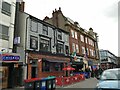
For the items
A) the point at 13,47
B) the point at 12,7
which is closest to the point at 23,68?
the point at 13,47

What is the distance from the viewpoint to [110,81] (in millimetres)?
9172

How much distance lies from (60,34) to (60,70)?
5.97m

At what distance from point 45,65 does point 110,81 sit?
68.0ft

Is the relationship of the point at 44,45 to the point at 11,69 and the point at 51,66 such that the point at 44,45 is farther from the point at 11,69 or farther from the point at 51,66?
the point at 11,69

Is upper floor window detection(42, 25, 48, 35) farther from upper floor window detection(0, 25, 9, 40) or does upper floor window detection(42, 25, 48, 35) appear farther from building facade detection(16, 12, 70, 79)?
upper floor window detection(0, 25, 9, 40)

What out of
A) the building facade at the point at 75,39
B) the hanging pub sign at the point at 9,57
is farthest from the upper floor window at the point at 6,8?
the building facade at the point at 75,39

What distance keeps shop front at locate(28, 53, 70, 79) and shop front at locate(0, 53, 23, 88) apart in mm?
2059

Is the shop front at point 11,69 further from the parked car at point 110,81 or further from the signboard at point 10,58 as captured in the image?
the parked car at point 110,81

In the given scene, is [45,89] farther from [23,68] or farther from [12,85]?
[23,68]

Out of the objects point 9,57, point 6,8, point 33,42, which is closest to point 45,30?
point 33,42

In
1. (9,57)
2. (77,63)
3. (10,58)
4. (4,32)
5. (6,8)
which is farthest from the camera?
(77,63)

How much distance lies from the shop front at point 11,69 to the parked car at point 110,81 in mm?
12625

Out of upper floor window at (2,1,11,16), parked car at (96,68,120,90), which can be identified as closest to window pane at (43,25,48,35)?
upper floor window at (2,1,11,16)

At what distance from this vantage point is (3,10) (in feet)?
76.0
